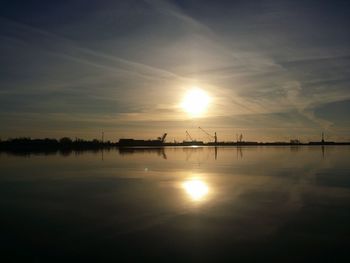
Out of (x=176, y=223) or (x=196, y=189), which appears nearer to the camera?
(x=176, y=223)

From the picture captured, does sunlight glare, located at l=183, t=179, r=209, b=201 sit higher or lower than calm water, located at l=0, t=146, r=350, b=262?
higher

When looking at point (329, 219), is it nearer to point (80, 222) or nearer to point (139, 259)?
point (139, 259)

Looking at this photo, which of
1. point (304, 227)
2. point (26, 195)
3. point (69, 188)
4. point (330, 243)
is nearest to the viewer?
point (330, 243)

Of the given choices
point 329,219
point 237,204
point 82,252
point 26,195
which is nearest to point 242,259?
point 82,252

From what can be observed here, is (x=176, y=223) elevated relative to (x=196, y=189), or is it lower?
lower

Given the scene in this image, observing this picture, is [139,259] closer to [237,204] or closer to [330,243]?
[330,243]

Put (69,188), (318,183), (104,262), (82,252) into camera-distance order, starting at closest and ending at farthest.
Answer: (104,262) < (82,252) < (69,188) < (318,183)

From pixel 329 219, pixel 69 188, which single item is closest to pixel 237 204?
pixel 329 219

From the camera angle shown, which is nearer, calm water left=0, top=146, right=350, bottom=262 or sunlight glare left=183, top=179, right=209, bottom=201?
calm water left=0, top=146, right=350, bottom=262

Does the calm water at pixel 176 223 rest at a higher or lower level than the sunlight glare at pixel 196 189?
lower

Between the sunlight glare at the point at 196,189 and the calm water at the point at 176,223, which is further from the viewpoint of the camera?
the sunlight glare at the point at 196,189

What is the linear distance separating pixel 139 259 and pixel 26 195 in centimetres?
1224

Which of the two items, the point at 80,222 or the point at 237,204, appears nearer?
the point at 80,222

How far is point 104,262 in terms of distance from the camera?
9.14 meters
